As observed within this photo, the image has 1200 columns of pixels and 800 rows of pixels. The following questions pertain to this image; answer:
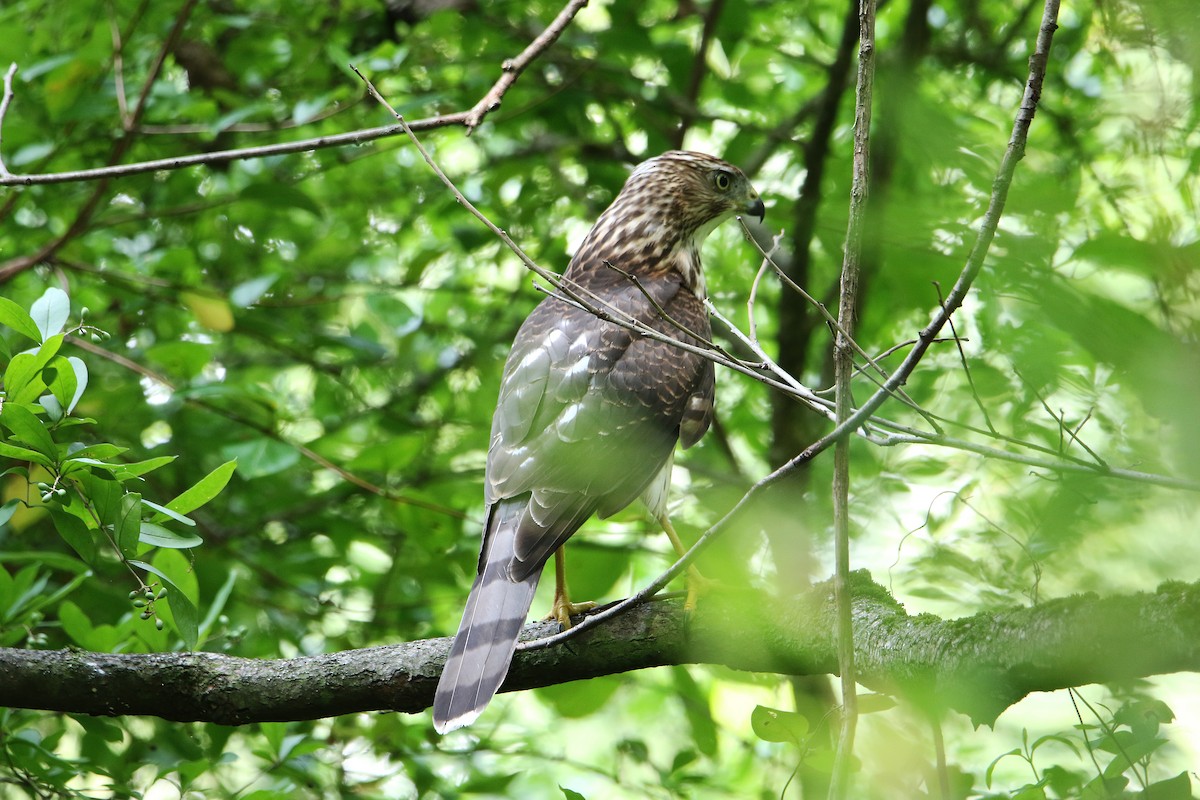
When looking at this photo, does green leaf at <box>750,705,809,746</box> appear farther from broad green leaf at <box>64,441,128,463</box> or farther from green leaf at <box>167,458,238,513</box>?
broad green leaf at <box>64,441,128,463</box>

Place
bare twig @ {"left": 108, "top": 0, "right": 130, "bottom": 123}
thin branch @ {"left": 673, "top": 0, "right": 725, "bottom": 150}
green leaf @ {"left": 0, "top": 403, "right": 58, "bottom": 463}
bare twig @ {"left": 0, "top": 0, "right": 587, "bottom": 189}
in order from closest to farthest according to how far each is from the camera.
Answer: green leaf @ {"left": 0, "top": 403, "right": 58, "bottom": 463}
bare twig @ {"left": 0, "top": 0, "right": 587, "bottom": 189}
bare twig @ {"left": 108, "top": 0, "right": 130, "bottom": 123}
thin branch @ {"left": 673, "top": 0, "right": 725, "bottom": 150}

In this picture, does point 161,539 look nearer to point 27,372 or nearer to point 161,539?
point 161,539

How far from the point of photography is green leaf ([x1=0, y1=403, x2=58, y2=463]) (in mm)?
2357

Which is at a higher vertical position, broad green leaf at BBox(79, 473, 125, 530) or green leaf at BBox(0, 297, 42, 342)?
green leaf at BBox(0, 297, 42, 342)

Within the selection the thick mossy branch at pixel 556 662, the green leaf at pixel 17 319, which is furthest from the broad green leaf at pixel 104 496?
the thick mossy branch at pixel 556 662

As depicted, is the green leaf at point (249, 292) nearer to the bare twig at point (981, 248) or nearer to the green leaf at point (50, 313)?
the green leaf at point (50, 313)

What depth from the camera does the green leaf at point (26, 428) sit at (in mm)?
2357

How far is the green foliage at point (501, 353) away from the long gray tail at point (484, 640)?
621mm

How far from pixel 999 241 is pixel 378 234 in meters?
5.51

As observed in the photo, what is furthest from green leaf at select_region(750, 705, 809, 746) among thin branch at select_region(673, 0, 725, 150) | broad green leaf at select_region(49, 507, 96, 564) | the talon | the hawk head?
thin branch at select_region(673, 0, 725, 150)

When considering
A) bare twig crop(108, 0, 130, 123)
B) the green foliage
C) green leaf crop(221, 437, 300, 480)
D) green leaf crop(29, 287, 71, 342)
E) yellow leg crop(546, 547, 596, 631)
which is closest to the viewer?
the green foliage

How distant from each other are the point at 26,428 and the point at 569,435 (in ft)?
5.97

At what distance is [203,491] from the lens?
2.64 m

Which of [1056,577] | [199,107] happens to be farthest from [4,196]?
[1056,577]
